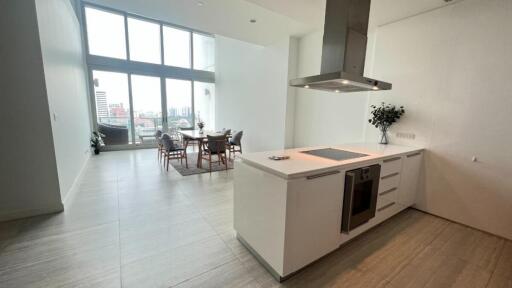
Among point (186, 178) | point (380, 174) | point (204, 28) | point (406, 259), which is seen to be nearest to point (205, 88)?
point (204, 28)

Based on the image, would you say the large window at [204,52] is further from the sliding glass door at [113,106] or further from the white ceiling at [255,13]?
the white ceiling at [255,13]

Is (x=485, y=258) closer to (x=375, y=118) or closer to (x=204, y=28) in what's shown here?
(x=375, y=118)

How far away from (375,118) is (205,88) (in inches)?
253

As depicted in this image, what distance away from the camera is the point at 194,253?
6.23 ft

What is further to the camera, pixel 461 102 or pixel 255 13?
pixel 255 13

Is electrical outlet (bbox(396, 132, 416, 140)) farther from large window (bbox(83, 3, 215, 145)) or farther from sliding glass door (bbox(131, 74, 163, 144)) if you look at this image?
sliding glass door (bbox(131, 74, 163, 144))

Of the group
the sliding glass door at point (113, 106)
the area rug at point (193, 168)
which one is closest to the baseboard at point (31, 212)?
the area rug at point (193, 168)

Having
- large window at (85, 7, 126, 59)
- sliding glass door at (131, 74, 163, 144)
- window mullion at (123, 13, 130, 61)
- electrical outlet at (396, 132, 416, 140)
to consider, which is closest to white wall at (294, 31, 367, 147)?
electrical outlet at (396, 132, 416, 140)

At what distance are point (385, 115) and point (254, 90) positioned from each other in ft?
11.7

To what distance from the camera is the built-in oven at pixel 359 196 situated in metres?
1.76

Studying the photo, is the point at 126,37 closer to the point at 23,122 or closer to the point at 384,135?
the point at 23,122

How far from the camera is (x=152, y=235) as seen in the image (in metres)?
2.15

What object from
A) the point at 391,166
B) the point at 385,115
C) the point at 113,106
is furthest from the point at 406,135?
the point at 113,106

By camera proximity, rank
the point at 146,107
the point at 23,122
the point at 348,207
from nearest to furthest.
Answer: the point at 348,207, the point at 23,122, the point at 146,107
